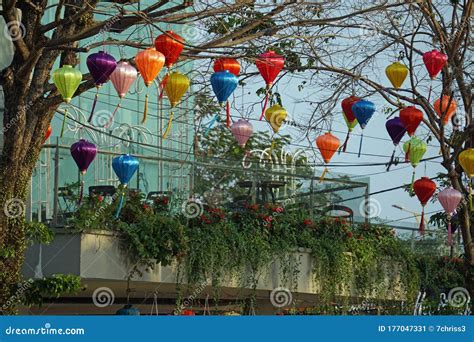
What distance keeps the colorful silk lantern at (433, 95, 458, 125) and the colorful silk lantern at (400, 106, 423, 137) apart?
1.16m

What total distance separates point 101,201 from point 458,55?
723cm

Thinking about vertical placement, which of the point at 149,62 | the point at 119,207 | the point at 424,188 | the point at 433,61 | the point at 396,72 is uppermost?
the point at 433,61

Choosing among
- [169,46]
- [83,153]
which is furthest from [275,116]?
[83,153]

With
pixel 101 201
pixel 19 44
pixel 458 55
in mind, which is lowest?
pixel 101 201

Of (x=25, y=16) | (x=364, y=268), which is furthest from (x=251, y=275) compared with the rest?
(x=25, y=16)

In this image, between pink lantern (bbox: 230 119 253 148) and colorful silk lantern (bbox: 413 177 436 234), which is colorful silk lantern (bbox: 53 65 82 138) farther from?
colorful silk lantern (bbox: 413 177 436 234)

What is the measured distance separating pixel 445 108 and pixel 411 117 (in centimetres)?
178

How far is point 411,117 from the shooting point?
16.4 meters

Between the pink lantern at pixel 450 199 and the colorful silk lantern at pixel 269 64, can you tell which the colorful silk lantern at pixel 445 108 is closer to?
the pink lantern at pixel 450 199

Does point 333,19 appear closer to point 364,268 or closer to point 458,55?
point 458,55

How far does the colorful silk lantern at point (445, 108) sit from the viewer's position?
17562 millimetres

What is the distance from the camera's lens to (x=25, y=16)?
13508mm

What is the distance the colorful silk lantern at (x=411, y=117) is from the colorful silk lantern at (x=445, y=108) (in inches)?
45.7

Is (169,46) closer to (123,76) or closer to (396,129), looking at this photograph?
(123,76)
